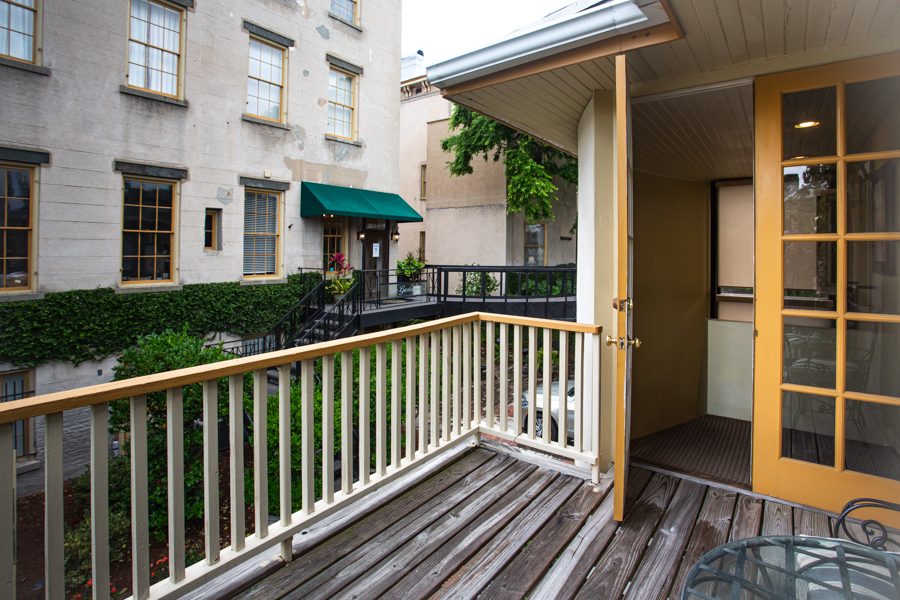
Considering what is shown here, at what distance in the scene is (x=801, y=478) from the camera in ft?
7.62

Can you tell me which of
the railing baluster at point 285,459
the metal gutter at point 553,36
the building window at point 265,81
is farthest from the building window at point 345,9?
the railing baluster at point 285,459

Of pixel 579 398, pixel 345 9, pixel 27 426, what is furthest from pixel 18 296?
pixel 345 9

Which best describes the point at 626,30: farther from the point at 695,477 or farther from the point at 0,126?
the point at 0,126

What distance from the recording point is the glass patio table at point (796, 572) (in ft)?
3.66

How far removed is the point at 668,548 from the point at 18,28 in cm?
980

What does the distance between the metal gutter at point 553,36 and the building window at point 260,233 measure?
7.67m

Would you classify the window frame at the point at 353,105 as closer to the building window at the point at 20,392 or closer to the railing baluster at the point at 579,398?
the building window at the point at 20,392

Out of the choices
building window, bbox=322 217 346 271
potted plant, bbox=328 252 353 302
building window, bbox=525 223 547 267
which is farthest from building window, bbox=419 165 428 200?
potted plant, bbox=328 252 353 302

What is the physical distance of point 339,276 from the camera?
1090cm

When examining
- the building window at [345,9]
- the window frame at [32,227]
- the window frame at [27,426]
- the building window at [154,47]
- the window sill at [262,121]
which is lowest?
the window frame at [27,426]

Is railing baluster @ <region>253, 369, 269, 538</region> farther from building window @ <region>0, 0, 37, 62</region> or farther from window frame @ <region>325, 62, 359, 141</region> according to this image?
window frame @ <region>325, 62, 359, 141</region>

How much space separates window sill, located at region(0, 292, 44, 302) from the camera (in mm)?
6493

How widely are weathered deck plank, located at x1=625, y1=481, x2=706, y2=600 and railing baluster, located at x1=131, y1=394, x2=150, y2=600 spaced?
5.46ft

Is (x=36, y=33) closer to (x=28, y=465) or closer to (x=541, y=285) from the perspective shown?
(x=28, y=465)
